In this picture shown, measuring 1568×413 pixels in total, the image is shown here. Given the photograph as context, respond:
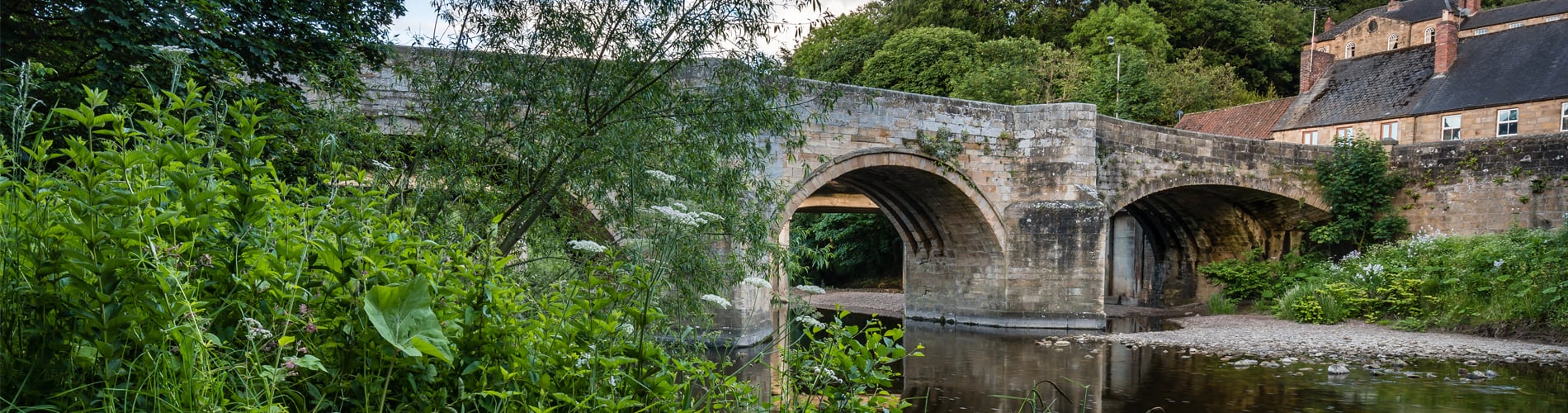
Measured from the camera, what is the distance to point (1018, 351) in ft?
38.9

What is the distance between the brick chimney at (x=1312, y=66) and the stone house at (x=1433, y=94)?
0.10ft

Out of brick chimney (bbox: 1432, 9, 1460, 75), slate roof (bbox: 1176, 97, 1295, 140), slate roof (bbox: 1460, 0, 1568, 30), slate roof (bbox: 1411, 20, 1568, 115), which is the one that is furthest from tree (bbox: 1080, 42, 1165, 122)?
slate roof (bbox: 1460, 0, 1568, 30)

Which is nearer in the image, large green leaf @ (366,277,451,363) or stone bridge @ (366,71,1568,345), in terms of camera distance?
large green leaf @ (366,277,451,363)

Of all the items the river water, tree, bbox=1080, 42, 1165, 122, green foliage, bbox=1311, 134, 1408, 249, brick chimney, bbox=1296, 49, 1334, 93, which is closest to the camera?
the river water

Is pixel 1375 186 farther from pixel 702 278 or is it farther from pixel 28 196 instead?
pixel 28 196

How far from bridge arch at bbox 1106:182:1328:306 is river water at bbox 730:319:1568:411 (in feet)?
17.6

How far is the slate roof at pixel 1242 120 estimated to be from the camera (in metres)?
26.2

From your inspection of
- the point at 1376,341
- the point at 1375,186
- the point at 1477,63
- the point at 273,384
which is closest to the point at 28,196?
the point at 273,384

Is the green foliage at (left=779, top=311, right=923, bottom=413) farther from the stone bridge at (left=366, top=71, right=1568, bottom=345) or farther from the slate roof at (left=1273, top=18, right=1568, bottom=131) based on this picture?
the slate roof at (left=1273, top=18, right=1568, bottom=131)

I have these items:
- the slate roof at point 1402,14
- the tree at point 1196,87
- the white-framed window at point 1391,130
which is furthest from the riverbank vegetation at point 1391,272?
the slate roof at point 1402,14

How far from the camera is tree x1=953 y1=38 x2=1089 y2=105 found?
78.9ft

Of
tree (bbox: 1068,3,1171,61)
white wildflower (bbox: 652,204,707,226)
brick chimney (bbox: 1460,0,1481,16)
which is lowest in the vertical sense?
white wildflower (bbox: 652,204,707,226)

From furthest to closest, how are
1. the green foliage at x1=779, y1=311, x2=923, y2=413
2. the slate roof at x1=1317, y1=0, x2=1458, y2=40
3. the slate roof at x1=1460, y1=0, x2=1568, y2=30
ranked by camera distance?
the slate roof at x1=1317, y1=0, x2=1458, y2=40, the slate roof at x1=1460, y1=0, x2=1568, y2=30, the green foliage at x1=779, y1=311, x2=923, y2=413

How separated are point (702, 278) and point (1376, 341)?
911cm
